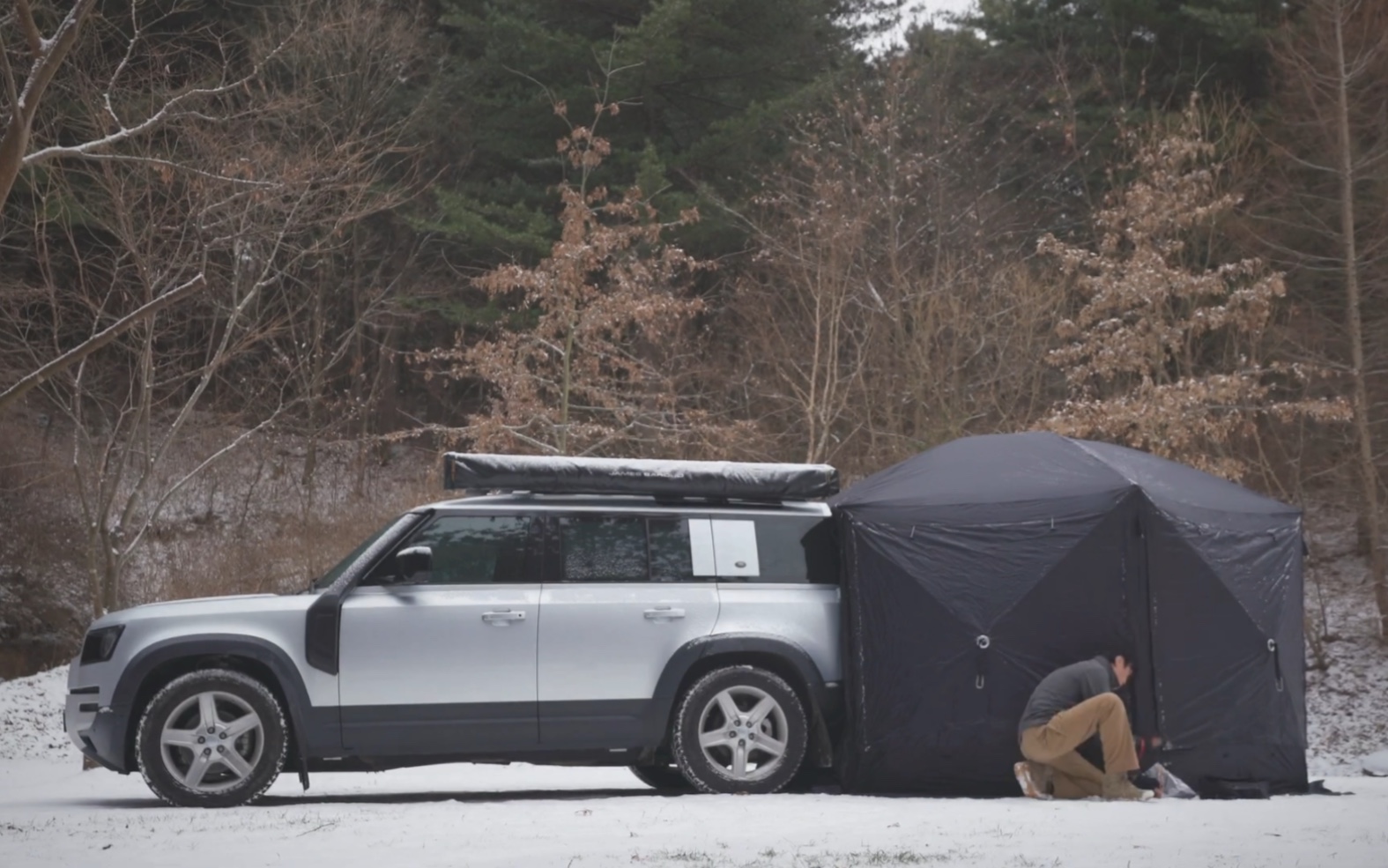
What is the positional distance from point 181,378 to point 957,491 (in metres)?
10.8

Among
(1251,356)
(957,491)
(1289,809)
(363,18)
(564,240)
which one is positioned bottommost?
(1289,809)

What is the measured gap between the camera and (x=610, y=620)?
9.74 metres

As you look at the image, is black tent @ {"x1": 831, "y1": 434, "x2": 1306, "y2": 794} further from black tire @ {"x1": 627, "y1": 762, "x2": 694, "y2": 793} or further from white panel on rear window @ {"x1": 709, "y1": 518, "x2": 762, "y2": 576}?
black tire @ {"x1": 627, "y1": 762, "x2": 694, "y2": 793}

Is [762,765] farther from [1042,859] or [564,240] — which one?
[564,240]

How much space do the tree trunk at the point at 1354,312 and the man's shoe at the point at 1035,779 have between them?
1352cm

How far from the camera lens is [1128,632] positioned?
1019cm

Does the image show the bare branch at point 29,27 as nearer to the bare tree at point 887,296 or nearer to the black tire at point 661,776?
→ the black tire at point 661,776

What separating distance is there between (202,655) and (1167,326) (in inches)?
620

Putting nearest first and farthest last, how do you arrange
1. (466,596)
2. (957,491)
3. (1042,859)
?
(1042,859) < (466,596) < (957,491)

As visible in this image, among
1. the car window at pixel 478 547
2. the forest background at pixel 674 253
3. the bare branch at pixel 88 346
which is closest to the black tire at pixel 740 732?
the car window at pixel 478 547

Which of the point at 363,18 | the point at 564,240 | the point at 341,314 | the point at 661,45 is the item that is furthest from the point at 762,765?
the point at 341,314

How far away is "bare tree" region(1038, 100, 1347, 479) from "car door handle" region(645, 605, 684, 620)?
35.9 ft

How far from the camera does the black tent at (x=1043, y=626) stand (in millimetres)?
10203

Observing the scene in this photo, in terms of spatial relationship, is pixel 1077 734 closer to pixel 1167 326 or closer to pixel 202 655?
pixel 202 655
